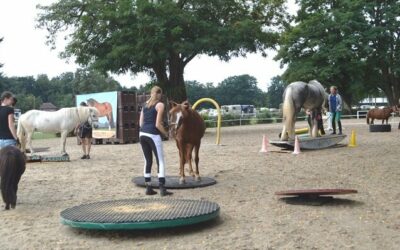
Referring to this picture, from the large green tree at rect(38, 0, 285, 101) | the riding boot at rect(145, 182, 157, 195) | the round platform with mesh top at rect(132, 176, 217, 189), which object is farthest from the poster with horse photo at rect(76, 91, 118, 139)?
the riding boot at rect(145, 182, 157, 195)

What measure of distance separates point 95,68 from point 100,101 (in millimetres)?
5136

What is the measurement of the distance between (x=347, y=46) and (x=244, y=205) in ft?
134

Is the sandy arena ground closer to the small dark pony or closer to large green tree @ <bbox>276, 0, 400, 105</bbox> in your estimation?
the small dark pony

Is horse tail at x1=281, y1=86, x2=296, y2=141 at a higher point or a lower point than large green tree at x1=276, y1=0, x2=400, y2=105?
lower

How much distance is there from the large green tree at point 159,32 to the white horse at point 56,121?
35.9 feet

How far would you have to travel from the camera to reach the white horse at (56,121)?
1528 cm

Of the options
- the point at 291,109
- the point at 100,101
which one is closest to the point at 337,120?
the point at 291,109

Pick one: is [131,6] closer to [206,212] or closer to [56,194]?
[56,194]

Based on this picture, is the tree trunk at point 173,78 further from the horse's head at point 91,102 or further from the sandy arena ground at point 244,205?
the sandy arena ground at point 244,205

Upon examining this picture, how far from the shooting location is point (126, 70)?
29469 mm

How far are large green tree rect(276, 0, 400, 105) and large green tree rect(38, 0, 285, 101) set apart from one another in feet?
47.9

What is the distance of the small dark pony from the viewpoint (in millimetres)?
7766

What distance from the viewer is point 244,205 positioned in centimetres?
783

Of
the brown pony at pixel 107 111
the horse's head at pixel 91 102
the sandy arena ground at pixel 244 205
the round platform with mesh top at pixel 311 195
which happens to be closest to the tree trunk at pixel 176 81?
the horse's head at pixel 91 102
